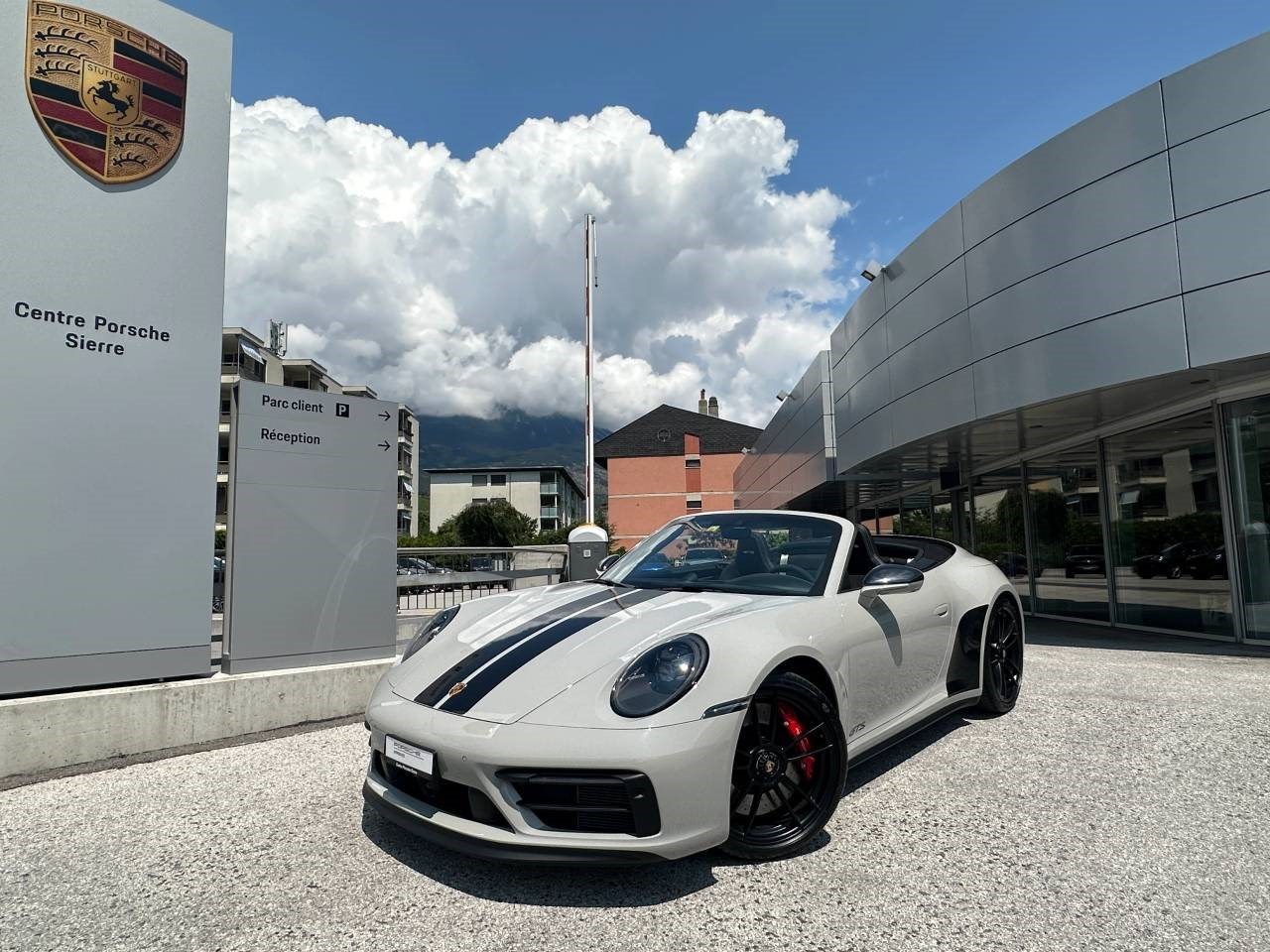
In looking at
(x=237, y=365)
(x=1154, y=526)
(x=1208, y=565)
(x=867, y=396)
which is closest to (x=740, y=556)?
(x=1208, y=565)

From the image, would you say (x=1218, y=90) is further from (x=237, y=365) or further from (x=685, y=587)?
(x=237, y=365)

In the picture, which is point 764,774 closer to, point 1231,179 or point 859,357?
point 1231,179

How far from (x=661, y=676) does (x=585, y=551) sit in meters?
6.20

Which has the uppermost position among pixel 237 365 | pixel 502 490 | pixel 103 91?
pixel 237 365

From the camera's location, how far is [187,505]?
4.90 m

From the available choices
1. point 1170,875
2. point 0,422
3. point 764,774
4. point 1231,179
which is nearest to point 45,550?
point 0,422

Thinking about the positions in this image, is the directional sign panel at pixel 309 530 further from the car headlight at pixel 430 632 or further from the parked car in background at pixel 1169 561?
the parked car in background at pixel 1169 561

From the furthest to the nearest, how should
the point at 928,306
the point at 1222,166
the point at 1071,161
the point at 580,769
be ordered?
the point at 928,306 → the point at 1071,161 → the point at 1222,166 → the point at 580,769

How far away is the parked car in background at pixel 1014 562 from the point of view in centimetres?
1327

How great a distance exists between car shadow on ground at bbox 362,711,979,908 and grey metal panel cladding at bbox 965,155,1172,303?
776 cm

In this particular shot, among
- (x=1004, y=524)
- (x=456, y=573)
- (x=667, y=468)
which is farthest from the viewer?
(x=667, y=468)

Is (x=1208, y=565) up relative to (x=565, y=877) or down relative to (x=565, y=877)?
up

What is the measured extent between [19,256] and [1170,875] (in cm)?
622

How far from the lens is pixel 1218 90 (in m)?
7.22
